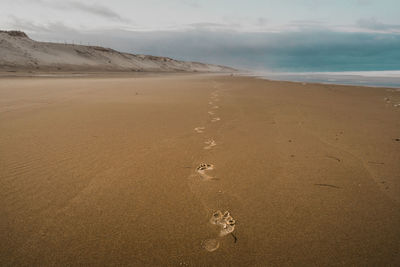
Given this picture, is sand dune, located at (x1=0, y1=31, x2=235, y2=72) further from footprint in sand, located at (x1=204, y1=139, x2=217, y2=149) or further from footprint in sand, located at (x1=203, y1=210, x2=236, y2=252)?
footprint in sand, located at (x1=203, y1=210, x2=236, y2=252)

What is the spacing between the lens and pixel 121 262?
1066 mm

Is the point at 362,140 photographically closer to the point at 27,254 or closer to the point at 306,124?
the point at 306,124

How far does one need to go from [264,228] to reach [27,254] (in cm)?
117

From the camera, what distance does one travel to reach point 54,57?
39438mm

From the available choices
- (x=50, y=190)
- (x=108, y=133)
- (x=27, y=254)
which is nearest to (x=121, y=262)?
(x=27, y=254)

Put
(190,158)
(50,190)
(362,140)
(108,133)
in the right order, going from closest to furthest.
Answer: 1. (50,190)
2. (190,158)
3. (362,140)
4. (108,133)

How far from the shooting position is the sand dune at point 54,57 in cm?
3256

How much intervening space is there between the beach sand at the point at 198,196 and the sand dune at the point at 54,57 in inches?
1325

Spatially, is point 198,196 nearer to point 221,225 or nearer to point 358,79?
point 221,225

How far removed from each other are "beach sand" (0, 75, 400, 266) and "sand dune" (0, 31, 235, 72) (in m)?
33.7

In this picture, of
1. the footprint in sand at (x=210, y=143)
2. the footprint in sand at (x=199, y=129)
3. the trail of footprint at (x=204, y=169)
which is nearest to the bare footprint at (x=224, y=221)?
the trail of footprint at (x=204, y=169)

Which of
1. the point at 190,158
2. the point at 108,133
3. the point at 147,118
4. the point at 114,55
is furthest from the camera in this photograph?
the point at 114,55

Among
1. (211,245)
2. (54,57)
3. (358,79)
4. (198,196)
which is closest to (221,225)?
(211,245)

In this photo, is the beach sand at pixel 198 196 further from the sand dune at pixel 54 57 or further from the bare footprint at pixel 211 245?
the sand dune at pixel 54 57
